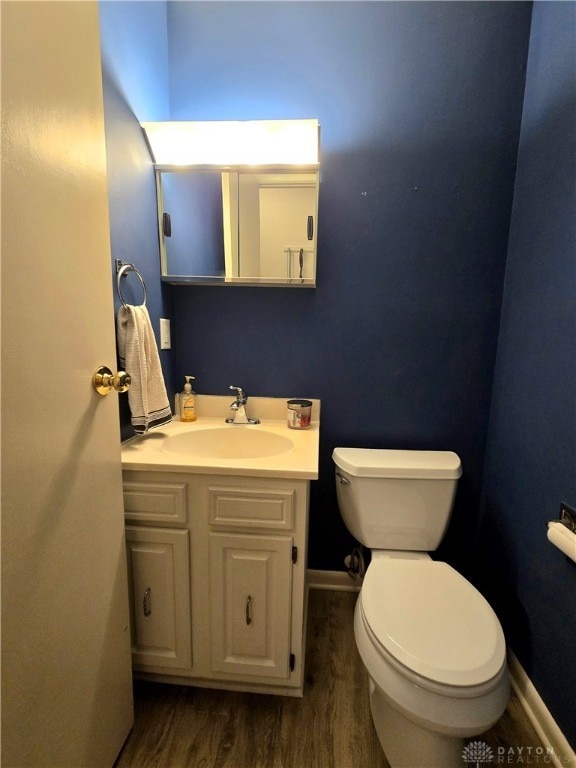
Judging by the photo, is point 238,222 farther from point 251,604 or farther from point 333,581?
point 333,581

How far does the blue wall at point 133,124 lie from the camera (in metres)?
1.06

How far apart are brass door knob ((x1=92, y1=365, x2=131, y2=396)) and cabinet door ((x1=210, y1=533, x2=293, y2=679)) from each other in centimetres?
54

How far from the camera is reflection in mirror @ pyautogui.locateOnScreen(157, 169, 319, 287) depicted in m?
1.37

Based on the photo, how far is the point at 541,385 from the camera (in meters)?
1.16

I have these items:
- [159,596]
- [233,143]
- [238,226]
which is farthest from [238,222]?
[159,596]

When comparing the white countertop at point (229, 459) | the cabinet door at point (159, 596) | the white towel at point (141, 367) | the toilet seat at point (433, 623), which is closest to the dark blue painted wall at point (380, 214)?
the white countertop at point (229, 459)

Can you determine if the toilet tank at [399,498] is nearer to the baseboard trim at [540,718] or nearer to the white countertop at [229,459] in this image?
the white countertop at [229,459]

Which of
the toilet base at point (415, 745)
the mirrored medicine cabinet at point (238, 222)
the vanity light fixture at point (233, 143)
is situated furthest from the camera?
the mirrored medicine cabinet at point (238, 222)

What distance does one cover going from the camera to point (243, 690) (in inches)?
46.4

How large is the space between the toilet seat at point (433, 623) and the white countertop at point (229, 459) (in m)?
0.41


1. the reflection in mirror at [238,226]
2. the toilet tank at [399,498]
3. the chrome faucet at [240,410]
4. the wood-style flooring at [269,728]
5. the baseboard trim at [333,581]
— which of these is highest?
the reflection in mirror at [238,226]

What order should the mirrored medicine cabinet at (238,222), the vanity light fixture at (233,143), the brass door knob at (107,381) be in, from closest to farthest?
the brass door knob at (107,381), the vanity light fixture at (233,143), the mirrored medicine cabinet at (238,222)

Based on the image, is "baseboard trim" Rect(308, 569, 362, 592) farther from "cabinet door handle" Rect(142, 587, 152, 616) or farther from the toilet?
"cabinet door handle" Rect(142, 587, 152, 616)

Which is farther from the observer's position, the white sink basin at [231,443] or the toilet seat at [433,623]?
the white sink basin at [231,443]
